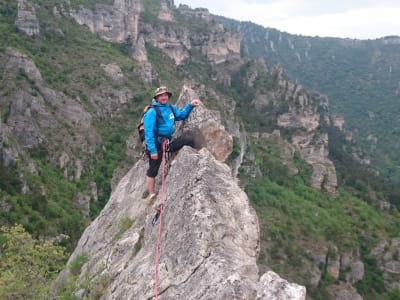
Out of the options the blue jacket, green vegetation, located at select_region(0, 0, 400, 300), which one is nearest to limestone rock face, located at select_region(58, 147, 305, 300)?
the blue jacket

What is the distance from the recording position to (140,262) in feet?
28.3

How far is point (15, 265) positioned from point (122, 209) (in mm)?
2781

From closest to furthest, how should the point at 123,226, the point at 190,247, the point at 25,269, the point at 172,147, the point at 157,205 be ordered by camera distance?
the point at 190,247 < the point at 157,205 < the point at 123,226 < the point at 172,147 < the point at 25,269

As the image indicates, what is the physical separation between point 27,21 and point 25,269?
194 ft

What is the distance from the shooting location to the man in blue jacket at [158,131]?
998 cm

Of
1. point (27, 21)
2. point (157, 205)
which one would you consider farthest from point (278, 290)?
point (27, 21)

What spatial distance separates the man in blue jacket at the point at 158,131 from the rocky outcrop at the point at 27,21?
59.6 m

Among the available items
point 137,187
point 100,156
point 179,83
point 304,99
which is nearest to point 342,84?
point 304,99

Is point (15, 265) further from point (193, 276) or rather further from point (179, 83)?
point (179, 83)

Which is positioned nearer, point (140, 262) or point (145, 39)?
point (140, 262)

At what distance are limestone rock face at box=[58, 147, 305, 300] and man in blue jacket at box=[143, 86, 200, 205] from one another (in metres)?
0.36

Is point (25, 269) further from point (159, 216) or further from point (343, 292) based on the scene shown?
point (343, 292)

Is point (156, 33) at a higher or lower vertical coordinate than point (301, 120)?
higher

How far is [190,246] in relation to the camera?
306 inches
